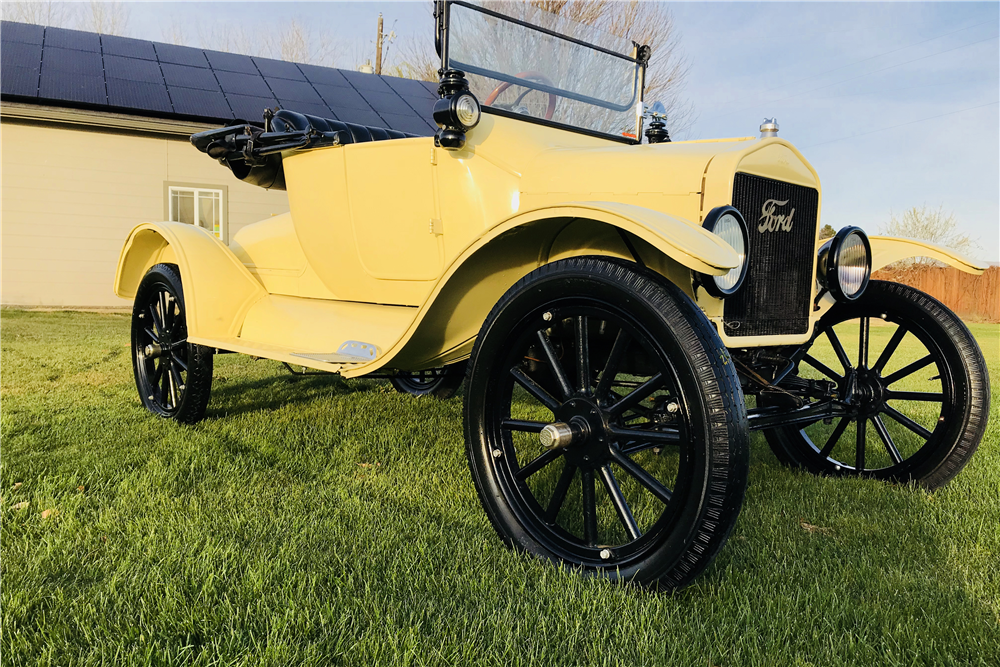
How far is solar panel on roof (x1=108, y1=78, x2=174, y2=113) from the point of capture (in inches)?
427

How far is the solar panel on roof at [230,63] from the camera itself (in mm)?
12758

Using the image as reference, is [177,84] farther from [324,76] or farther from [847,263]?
[847,263]

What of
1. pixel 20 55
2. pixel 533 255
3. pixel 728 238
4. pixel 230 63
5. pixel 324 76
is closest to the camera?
pixel 728 238

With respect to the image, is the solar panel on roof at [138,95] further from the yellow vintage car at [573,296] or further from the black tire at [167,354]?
the black tire at [167,354]

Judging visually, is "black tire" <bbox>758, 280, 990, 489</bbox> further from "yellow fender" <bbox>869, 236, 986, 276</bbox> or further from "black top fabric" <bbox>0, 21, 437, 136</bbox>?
"black top fabric" <bbox>0, 21, 437, 136</bbox>

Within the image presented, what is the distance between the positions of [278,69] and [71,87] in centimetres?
364

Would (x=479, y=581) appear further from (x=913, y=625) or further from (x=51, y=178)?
(x=51, y=178)

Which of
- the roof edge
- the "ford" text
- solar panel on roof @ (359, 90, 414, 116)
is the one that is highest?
solar panel on roof @ (359, 90, 414, 116)

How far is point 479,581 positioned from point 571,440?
0.49 m

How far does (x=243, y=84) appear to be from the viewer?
12273 millimetres

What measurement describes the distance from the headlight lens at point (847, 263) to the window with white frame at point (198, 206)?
10833 millimetres

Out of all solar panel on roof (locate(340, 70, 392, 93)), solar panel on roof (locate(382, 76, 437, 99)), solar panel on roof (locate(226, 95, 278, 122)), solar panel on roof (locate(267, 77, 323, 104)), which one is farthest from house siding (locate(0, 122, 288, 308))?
solar panel on roof (locate(382, 76, 437, 99))

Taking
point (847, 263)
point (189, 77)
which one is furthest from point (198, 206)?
point (847, 263)

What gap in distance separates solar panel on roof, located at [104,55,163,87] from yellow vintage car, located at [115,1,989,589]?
8.81 m
